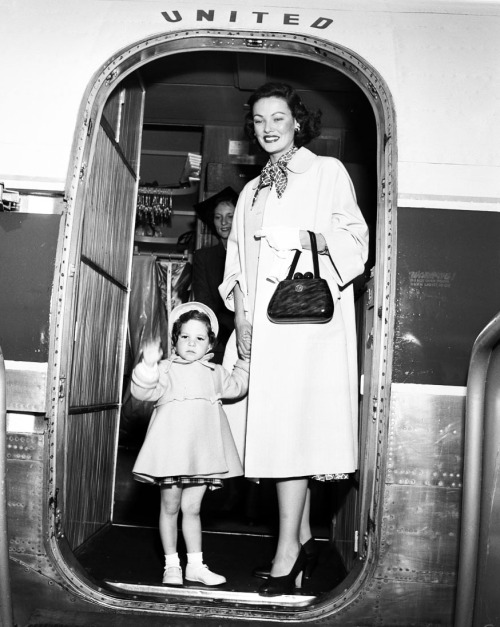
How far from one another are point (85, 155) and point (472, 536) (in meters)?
2.05

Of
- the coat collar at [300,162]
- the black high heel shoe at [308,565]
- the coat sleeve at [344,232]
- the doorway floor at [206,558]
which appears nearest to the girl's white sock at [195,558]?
the doorway floor at [206,558]

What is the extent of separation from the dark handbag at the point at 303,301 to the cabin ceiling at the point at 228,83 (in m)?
2.13

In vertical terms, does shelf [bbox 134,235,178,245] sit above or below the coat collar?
above

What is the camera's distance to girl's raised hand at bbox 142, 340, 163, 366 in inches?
119

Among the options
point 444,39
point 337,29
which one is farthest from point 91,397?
point 444,39

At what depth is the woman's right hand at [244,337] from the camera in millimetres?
3256

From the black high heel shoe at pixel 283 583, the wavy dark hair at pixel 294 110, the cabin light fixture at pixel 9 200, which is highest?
the wavy dark hair at pixel 294 110

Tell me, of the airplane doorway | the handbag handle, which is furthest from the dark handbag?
the airplane doorway

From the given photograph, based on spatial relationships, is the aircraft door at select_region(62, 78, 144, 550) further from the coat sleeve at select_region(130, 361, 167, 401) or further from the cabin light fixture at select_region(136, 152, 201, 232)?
the cabin light fixture at select_region(136, 152, 201, 232)

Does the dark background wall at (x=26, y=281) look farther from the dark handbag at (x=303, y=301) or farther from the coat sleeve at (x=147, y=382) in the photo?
the dark handbag at (x=303, y=301)

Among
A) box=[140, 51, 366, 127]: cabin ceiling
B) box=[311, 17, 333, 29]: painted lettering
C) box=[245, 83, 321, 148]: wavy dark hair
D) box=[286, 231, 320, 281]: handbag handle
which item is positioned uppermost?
box=[140, 51, 366, 127]: cabin ceiling

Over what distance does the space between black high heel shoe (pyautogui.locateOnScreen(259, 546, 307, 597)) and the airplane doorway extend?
0.20ft

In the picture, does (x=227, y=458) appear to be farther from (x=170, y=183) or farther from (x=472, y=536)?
(x=170, y=183)

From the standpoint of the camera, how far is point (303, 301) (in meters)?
2.95
